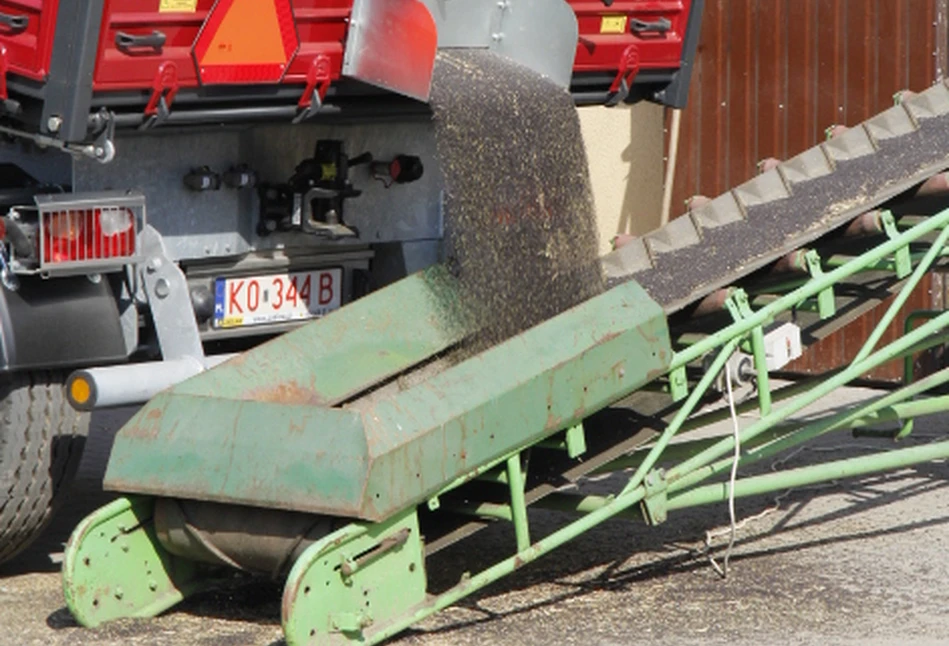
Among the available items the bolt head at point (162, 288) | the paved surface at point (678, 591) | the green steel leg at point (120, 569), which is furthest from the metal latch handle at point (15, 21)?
the paved surface at point (678, 591)

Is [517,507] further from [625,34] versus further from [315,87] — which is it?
[625,34]

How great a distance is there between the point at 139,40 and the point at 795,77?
490 cm

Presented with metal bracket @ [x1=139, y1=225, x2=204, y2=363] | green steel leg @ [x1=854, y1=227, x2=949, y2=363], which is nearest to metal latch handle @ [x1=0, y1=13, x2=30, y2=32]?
metal bracket @ [x1=139, y1=225, x2=204, y2=363]

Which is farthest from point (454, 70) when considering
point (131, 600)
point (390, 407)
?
point (131, 600)

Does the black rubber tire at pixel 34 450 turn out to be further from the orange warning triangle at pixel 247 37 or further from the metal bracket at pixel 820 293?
the metal bracket at pixel 820 293

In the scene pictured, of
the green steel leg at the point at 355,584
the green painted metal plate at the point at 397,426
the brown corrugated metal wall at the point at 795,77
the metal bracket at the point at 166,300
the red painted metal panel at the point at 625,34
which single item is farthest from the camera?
the brown corrugated metal wall at the point at 795,77

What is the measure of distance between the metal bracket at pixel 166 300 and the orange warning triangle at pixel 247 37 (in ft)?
1.83

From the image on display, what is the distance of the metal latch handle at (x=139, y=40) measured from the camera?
17.3 feet

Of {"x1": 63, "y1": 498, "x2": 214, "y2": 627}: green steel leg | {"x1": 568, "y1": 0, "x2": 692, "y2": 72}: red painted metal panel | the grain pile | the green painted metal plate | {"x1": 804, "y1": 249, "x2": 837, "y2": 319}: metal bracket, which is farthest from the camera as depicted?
{"x1": 568, "y1": 0, "x2": 692, "y2": 72}: red painted metal panel

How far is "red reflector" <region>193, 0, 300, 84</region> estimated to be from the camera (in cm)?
549

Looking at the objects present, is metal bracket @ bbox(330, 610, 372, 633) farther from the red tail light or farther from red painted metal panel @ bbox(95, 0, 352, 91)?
red painted metal panel @ bbox(95, 0, 352, 91)

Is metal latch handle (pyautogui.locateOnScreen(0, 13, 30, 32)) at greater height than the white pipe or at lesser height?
greater

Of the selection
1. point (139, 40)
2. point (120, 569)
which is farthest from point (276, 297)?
point (120, 569)

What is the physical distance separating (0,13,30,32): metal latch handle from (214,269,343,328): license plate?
1.09 meters
